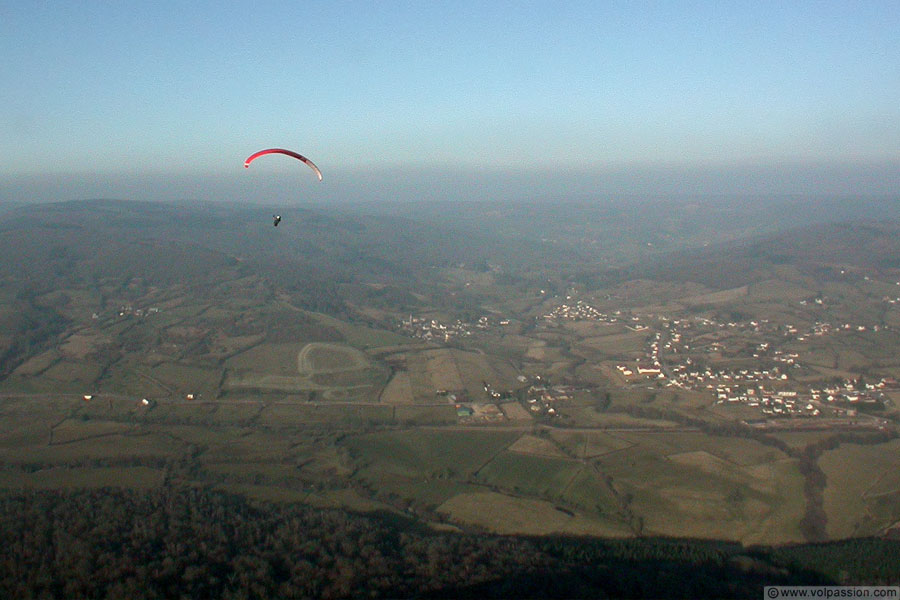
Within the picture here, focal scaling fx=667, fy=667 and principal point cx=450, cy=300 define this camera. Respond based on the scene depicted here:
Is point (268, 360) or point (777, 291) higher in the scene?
point (268, 360)

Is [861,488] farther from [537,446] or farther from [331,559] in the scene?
[331,559]

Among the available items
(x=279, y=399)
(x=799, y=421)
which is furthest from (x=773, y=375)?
(x=279, y=399)

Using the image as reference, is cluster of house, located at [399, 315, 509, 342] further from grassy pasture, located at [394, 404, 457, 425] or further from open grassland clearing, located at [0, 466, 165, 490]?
open grassland clearing, located at [0, 466, 165, 490]

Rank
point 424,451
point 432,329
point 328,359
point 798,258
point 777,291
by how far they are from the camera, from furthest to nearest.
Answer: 1. point 798,258
2. point 777,291
3. point 432,329
4. point 328,359
5. point 424,451

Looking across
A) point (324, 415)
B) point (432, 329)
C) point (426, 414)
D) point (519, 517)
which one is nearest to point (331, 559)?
point (519, 517)

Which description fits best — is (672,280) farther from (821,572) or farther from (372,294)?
(821,572)

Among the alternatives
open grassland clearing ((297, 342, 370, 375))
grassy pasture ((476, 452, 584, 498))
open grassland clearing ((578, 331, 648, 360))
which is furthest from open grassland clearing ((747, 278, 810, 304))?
grassy pasture ((476, 452, 584, 498))

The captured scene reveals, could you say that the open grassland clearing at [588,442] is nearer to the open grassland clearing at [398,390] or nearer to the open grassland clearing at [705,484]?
the open grassland clearing at [705,484]
